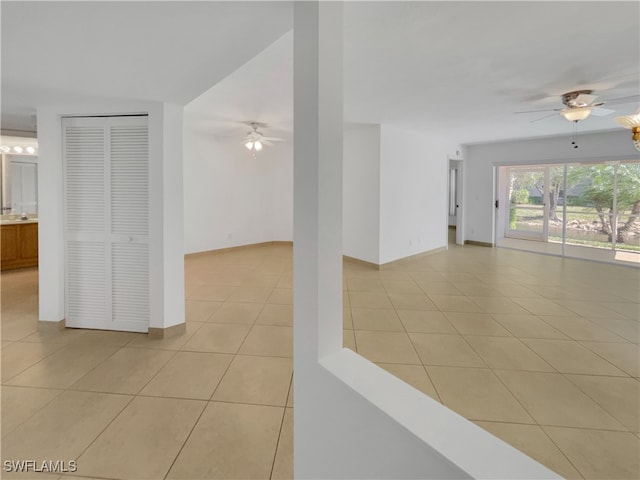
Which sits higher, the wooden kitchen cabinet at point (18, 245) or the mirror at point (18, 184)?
the mirror at point (18, 184)

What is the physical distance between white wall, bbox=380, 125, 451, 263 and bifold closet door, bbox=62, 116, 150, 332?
12.5ft

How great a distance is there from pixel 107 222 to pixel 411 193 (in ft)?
16.6

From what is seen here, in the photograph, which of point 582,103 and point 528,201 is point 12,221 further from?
point 528,201

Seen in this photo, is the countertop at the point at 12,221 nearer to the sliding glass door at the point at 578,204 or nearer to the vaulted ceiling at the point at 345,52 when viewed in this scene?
the vaulted ceiling at the point at 345,52

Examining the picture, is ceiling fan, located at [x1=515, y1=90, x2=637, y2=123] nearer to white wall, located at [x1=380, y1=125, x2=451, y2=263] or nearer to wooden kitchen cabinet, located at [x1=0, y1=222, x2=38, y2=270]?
white wall, located at [x1=380, y1=125, x2=451, y2=263]

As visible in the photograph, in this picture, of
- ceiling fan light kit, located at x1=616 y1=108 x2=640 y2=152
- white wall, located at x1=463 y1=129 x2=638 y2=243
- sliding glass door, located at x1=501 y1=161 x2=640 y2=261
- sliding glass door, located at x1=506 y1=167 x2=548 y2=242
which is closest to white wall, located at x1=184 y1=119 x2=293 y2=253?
white wall, located at x1=463 y1=129 x2=638 y2=243

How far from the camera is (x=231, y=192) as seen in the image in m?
7.51

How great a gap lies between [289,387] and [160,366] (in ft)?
3.62

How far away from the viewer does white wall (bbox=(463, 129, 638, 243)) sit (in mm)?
6133

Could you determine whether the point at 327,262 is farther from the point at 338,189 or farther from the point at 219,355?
the point at 219,355

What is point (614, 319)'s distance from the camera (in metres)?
3.48

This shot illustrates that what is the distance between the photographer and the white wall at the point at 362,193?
5.58m

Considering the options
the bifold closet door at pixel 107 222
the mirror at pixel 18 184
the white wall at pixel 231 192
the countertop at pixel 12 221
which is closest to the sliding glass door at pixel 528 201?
the white wall at pixel 231 192

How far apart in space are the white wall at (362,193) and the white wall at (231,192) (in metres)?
2.49
